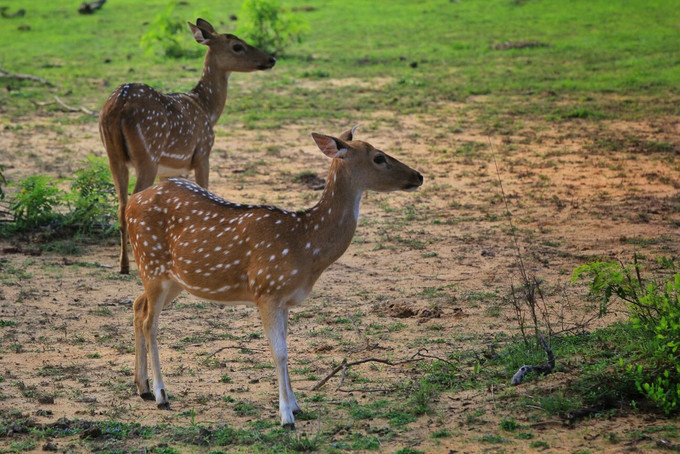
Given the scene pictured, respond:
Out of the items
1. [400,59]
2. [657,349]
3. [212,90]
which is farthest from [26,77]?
[657,349]

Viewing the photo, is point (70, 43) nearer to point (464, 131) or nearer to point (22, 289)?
point (464, 131)

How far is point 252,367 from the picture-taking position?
23.6 feet

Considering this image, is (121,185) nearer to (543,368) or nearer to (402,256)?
(402,256)

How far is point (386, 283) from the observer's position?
9.23 metres

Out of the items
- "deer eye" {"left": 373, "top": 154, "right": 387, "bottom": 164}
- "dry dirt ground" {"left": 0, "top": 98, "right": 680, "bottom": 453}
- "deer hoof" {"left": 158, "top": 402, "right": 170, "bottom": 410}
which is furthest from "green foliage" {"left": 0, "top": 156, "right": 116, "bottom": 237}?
"deer eye" {"left": 373, "top": 154, "right": 387, "bottom": 164}

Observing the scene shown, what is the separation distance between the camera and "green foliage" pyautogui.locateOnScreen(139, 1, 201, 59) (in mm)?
21516

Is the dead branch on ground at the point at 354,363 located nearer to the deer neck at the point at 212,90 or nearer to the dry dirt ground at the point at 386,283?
the dry dirt ground at the point at 386,283

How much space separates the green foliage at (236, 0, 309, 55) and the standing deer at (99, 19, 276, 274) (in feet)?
33.6

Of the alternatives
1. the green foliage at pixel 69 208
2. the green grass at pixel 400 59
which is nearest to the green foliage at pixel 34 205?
the green foliage at pixel 69 208

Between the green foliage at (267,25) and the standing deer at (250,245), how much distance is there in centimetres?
1501

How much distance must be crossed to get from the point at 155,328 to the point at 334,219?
141 centimetres

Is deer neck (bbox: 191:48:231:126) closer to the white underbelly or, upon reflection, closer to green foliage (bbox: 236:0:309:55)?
the white underbelly

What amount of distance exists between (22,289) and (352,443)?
447 cm

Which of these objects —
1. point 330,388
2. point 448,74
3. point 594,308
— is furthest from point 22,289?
A: point 448,74
